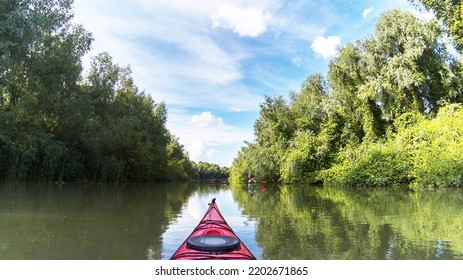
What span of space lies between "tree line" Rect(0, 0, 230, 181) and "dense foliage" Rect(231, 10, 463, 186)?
15388 mm

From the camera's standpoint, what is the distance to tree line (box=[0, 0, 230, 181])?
1759 cm

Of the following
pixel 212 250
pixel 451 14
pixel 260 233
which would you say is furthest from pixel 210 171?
pixel 212 250

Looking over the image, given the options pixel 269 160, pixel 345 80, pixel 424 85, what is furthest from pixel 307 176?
pixel 424 85

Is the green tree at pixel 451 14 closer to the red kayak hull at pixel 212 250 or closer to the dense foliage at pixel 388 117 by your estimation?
the dense foliage at pixel 388 117

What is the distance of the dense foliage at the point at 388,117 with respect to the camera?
2055 cm

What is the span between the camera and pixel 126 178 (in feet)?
125

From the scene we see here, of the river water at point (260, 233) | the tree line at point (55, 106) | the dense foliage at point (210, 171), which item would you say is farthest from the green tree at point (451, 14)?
the dense foliage at point (210, 171)

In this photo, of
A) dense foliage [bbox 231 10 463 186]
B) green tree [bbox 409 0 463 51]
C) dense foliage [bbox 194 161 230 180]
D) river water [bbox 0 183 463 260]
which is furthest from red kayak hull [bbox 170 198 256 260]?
dense foliage [bbox 194 161 230 180]

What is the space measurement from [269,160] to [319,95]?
9.48 m

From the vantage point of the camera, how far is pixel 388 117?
25266mm

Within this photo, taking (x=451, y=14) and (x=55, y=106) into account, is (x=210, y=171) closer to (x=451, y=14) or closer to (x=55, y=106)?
(x=55, y=106)

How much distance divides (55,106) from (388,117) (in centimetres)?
2273

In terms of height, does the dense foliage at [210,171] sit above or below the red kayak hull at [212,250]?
above

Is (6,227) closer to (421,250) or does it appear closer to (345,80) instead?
(421,250)
